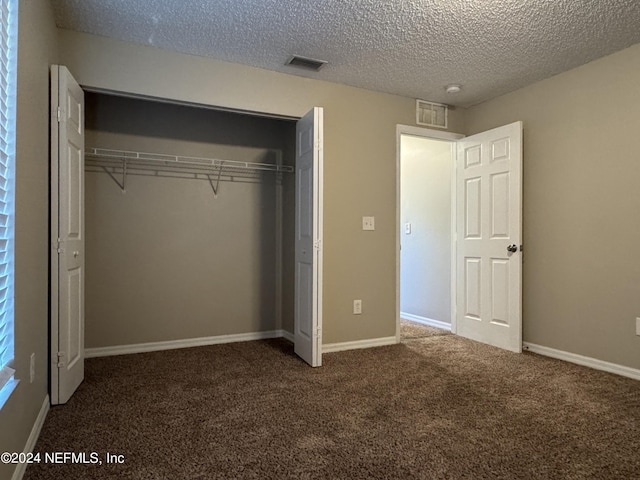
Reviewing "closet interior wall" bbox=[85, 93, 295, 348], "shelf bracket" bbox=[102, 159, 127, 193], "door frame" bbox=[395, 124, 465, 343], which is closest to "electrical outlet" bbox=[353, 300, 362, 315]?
"door frame" bbox=[395, 124, 465, 343]

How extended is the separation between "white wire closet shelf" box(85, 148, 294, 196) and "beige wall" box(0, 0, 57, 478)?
1.17m

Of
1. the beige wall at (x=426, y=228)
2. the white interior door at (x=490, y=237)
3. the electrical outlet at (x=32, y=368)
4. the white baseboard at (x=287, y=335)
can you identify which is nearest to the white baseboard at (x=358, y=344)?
the white baseboard at (x=287, y=335)

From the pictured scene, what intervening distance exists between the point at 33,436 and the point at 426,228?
4.08 meters

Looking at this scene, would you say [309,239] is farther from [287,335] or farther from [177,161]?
[177,161]

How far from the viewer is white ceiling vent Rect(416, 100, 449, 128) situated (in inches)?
156

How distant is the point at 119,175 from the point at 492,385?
3.43m

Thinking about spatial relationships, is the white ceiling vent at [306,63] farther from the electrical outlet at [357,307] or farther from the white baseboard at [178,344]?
the white baseboard at [178,344]

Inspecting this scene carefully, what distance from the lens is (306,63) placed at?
124 inches

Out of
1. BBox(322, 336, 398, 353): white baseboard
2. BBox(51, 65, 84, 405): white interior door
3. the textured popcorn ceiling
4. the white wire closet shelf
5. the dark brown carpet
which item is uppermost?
the textured popcorn ceiling

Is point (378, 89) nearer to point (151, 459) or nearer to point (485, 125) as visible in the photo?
point (485, 125)

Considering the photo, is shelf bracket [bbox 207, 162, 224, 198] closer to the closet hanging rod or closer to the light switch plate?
the closet hanging rod

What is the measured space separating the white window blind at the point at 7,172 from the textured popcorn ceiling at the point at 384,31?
1.02 m

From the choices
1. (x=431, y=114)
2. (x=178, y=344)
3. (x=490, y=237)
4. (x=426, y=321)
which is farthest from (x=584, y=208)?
(x=178, y=344)

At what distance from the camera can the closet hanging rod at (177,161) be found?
341 centimetres
